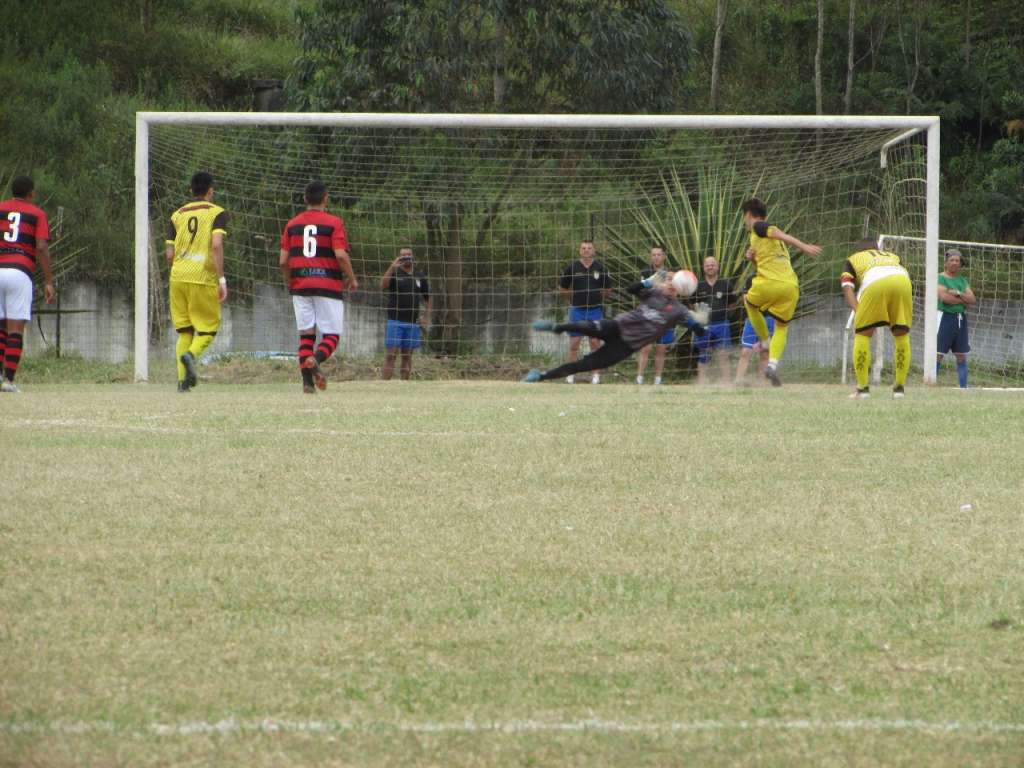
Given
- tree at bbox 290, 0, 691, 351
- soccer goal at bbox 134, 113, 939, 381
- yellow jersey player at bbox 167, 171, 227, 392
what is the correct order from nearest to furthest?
1. yellow jersey player at bbox 167, 171, 227, 392
2. soccer goal at bbox 134, 113, 939, 381
3. tree at bbox 290, 0, 691, 351

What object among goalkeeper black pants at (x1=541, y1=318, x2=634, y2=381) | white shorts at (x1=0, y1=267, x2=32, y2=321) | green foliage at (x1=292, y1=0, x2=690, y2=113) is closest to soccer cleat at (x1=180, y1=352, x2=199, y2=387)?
white shorts at (x1=0, y1=267, x2=32, y2=321)

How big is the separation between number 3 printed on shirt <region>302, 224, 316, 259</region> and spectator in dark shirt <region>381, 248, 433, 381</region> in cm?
452

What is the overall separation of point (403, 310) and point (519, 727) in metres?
14.8

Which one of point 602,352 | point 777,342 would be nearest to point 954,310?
point 777,342

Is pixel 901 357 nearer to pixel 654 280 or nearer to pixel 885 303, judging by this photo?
pixel 885 303

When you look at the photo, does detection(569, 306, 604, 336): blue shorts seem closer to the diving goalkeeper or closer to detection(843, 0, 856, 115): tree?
the diving goalkeeper

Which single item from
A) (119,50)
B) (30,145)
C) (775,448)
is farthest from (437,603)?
(119,50)

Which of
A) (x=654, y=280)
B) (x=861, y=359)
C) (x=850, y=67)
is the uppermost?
(x=850, y=67)

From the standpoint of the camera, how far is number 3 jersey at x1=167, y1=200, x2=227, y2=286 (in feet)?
45.6

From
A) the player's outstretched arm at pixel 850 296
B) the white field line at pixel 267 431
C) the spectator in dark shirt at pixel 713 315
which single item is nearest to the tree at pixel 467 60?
the spectator in dark shirt at pixel 713 315

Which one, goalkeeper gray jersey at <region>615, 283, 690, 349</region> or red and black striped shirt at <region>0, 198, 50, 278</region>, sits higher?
red and black striped shirt at <region>0, 198, 50, 278</region>

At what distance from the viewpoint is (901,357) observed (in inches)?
535

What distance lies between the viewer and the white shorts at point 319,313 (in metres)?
13.6

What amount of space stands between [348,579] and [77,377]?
1503 cm
